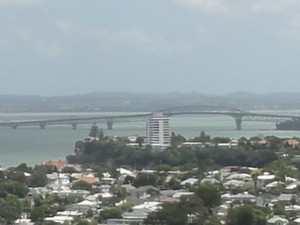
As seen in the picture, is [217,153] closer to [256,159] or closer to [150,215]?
[256,159]

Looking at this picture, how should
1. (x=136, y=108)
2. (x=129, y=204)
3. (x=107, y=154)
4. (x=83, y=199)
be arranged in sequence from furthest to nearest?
1. (x=136, y=108)
2. (x=107, y=154)
3. (x=83, y=199)
4. (x=129, y=204)

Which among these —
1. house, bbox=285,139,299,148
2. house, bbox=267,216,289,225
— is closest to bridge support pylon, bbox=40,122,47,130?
house, bbox=285,139,299,148

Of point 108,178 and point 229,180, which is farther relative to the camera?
point 108,178

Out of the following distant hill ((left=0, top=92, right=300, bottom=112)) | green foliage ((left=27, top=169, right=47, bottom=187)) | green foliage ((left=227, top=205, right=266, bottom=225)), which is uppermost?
distant hill ((left=0, top=92, right=300, bottom=112))

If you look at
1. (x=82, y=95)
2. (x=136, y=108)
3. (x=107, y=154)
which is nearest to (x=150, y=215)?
(x=107, y=154)

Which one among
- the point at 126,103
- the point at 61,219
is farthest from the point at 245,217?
the point at 126,103

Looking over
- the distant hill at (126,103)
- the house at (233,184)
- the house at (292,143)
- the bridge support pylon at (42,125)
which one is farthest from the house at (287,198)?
the distant hill at (126,103)

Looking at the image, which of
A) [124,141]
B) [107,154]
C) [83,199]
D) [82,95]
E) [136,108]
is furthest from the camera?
[82,95]

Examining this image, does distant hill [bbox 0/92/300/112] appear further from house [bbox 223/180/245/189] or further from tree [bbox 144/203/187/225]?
tree [bbox 144/203/187/225]

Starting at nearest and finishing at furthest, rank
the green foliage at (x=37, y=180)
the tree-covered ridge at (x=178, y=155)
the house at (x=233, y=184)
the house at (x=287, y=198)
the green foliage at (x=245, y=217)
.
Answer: the green foliage at (x=245, y=217), the house at (x=287, y=198), the house at (x=233, y=184), the green foliage at (x=37, y=180), the tree-covered ridge at (x=178, y=155)

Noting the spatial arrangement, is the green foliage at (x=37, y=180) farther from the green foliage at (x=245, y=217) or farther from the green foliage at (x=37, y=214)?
the green foliage at (x=245, y=217)

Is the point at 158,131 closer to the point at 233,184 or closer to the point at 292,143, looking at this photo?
the point at 292,143
